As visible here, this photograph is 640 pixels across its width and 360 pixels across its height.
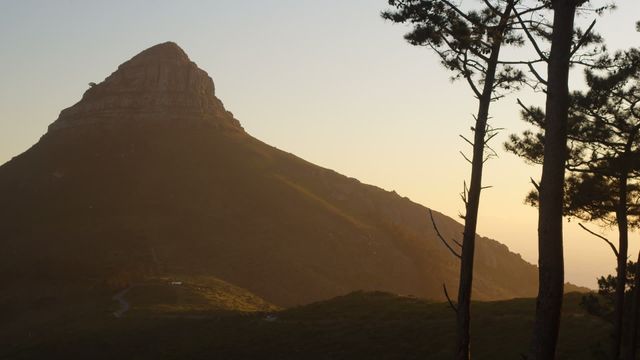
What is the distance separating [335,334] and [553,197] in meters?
50.7

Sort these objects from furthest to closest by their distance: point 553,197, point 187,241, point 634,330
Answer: point 187,241
point 634,330
point 553,197

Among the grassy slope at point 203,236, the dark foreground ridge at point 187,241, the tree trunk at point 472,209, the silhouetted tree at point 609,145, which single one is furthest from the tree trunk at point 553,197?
the grassy slope at point 203,236

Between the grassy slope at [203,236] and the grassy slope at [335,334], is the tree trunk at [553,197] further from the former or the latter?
the grassy slope at [203,236]

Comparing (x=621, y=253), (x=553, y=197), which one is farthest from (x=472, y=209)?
(x=621, y=253)

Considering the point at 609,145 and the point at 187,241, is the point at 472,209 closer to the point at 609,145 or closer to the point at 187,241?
the point at 609,145

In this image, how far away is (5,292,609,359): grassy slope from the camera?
4981 cm

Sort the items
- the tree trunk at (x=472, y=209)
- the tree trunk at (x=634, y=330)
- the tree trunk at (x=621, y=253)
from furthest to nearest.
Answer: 1. the tree trunk at (x=621, y=253)
2. the tree trunk at (x=634, y=330)
3. the tree trunk at (x=472, y=209)

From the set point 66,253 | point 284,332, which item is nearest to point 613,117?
point 284,332

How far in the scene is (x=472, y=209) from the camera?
18141 millimetres

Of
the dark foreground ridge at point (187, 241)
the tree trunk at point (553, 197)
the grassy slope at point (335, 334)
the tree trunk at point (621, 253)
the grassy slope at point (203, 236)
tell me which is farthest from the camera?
the grassy slope at point (203, 236)

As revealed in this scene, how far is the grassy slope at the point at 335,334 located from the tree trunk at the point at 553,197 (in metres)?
32.5

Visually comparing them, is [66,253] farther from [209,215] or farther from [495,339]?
[495,339]

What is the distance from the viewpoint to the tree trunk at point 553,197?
11.3m

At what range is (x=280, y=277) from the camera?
14750 centimetres
